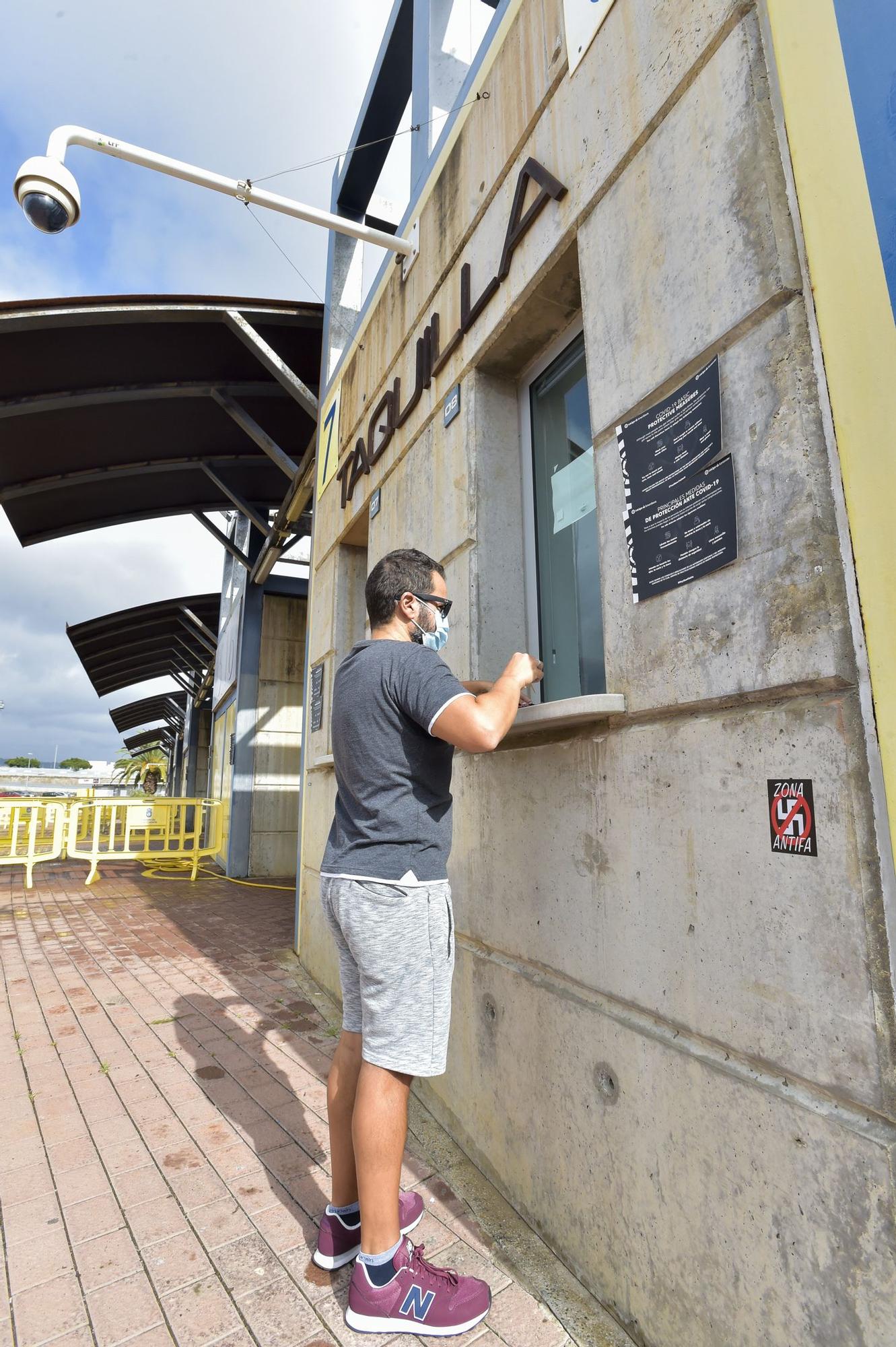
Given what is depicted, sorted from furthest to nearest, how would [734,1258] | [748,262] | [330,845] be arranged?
[330,845], [748,262], [734,1258]

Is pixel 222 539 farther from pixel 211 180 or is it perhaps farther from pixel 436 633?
pixel 436 633

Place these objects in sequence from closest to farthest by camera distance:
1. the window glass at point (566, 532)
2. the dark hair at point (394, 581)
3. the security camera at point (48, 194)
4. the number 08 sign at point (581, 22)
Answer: the dark hair at point (394, 581) < the number 08 sign at point (581, 22) < the window glass at point (566, 532) < the security camera at point (48, 194)

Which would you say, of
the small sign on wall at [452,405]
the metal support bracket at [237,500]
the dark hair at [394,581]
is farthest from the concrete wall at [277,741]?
the dark hair at [394,581]

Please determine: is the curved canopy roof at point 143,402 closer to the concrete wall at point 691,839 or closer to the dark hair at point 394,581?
the concrete wall at point 691,839

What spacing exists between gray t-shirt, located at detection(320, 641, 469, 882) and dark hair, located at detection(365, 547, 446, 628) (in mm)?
228

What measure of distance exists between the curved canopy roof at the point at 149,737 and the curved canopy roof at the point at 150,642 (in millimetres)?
13249

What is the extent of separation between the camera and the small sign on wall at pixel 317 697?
566 centimetres

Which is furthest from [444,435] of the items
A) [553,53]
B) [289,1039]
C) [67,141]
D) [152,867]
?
[152,867]

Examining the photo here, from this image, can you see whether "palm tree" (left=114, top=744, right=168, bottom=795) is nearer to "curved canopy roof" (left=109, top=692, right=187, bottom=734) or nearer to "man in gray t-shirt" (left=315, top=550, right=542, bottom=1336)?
"curved canopy roof" (left=109, top=692, right=187, bottom=734)

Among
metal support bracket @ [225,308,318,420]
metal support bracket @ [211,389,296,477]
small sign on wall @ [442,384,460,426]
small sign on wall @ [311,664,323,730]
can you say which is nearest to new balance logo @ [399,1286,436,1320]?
small sign on wall @ [442,384,460,426]

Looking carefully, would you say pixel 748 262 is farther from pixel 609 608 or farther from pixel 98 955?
pixel 98 955

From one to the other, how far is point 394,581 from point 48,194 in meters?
3.79

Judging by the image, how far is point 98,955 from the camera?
584 cm

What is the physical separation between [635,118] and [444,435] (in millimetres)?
1525
